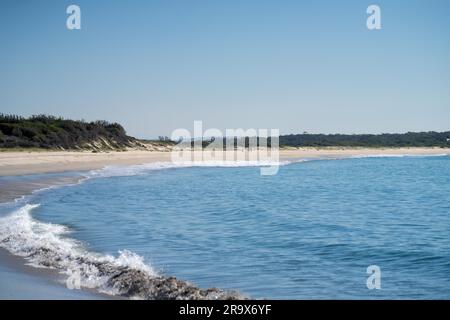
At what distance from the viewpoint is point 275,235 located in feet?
34.6

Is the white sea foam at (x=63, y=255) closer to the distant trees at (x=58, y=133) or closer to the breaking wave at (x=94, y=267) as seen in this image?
the breaking wave at (x=94, y=267)

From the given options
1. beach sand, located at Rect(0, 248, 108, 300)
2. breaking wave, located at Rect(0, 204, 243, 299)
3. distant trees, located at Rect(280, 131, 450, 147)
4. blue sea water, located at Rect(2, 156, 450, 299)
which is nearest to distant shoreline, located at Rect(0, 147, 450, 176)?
blue sea water, located at Rect(2, 156, 450, 299)

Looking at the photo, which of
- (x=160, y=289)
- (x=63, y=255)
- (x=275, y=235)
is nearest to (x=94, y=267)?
(x=63, y=255)

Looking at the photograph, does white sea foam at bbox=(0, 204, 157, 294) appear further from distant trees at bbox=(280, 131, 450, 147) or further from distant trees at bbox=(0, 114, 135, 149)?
distant trees at bbox=(280, 131, 450, 147)

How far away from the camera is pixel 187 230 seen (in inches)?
433

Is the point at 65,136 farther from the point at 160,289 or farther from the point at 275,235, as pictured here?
the point at 160,289

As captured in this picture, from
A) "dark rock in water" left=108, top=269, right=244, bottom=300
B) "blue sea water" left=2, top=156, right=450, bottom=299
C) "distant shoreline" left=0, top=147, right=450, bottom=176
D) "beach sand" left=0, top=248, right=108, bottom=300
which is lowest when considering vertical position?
"blue sea water" left=2, top=156, right=450, bottom=299

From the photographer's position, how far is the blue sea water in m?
Result: 6.99

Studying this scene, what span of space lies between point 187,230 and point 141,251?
7.37 ft

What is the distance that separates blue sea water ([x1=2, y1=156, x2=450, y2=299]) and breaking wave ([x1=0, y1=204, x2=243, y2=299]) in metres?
0.43
